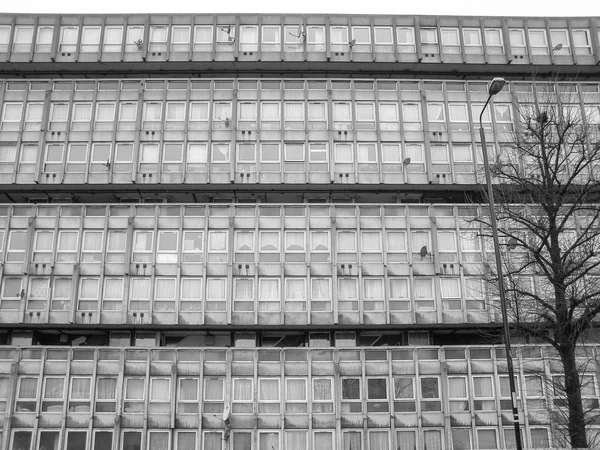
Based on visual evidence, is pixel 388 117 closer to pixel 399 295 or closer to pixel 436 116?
pixel 436 116

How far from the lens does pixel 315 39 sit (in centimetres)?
4034

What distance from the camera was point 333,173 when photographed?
37.6 meters

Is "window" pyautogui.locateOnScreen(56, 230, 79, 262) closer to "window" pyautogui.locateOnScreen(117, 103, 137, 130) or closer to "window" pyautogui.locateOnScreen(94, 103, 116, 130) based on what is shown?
"window" pyautogui.locateOnScreen(94, 103, 116, 130)

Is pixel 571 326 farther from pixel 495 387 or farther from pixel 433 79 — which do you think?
pixel 433 79

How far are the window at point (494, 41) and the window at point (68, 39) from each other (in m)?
22.7

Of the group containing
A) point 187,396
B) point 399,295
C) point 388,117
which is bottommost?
point 187,396

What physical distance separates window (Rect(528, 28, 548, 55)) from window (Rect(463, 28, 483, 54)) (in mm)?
2853

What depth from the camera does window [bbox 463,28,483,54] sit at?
40.2m

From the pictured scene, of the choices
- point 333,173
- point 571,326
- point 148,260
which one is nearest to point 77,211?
point 148,260

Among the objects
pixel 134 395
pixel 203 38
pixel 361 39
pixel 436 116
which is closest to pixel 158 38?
pixel 203 38

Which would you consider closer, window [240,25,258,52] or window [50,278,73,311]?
window [50,278,73,311]

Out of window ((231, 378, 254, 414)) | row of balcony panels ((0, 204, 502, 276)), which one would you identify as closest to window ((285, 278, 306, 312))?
row of balcony panels ((0, 204, 502, 276))

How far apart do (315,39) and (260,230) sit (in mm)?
11574

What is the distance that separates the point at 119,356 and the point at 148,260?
4.88 meters
